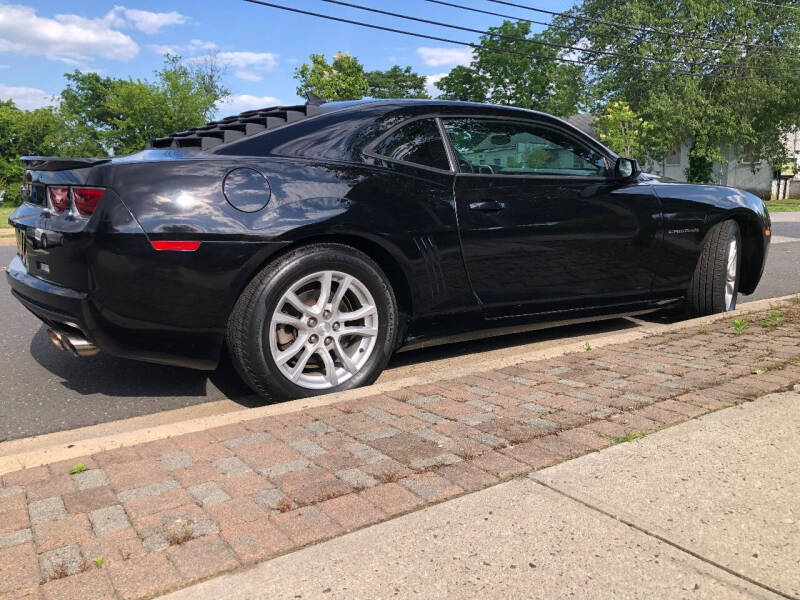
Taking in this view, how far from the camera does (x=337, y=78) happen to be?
2705cm

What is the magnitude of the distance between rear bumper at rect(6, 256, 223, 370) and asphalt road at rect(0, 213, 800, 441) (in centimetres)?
43

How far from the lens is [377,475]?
8.03ft

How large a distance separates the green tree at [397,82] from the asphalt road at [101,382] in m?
83.6

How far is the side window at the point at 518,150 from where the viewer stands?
4.02 meters

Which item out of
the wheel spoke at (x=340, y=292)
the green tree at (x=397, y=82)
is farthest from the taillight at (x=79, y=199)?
the green tree at (x=397, y=82)

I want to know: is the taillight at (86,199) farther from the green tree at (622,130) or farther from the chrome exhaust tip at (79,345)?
the green tree at (622,130)

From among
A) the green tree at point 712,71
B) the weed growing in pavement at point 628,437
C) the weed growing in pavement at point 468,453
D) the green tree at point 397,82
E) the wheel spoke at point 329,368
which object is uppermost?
the green tree at point 397,82

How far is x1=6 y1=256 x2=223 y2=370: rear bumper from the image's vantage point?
310cm

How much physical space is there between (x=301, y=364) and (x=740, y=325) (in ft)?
10.2

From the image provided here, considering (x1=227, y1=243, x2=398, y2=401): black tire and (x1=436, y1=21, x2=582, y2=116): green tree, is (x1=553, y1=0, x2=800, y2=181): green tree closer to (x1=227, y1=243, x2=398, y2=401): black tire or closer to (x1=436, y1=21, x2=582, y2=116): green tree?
(x1=436, y1=21, x2=582, y2=116): green tree

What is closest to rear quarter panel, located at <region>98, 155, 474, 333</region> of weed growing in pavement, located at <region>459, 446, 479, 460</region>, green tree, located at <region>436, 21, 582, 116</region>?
weed growing in pavement, located at <region>459, 446, 479, 460</region>

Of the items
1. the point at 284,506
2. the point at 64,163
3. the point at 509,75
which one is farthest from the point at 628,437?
the point at 509,75

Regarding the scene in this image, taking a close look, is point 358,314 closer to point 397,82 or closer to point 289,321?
point 289,321

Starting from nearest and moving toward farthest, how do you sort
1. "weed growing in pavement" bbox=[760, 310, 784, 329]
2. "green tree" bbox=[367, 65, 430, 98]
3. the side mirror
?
the side mirror → "weed growing in pavement" bbox=[760, 310, 784, 329] → "green tree" bbox=[367, 65, 430, 98]
